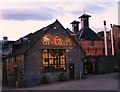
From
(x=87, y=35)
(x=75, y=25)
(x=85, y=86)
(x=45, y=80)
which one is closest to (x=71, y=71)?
(x=45, y=80)

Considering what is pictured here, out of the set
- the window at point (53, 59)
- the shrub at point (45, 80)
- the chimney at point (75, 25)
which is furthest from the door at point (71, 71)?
the chimney at point (75, 25)

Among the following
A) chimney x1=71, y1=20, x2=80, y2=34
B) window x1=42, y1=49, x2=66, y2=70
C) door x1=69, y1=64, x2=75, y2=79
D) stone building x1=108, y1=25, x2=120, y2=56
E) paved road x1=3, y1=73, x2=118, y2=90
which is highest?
chimney x1=71, y1=20, x2=80, y2=34

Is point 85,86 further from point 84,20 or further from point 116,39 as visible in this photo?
point 84,20

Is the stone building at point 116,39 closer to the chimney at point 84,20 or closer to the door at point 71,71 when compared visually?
the chimney at point 84,20

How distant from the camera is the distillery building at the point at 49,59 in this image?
125 ft

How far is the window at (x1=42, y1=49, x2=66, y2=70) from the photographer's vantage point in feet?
129

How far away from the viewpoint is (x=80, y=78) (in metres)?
41.2

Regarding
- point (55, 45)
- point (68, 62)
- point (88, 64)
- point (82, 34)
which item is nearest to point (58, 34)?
point (55, 45)

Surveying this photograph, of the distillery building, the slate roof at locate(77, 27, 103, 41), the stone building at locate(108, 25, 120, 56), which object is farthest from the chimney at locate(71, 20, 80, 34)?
the distillery building

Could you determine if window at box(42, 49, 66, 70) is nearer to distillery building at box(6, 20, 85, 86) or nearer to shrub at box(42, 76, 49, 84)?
distillery building at box(6, 20, 85, 86)

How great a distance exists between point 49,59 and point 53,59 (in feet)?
2.27

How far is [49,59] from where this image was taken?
39.4 meters

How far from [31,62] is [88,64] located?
65.0ft

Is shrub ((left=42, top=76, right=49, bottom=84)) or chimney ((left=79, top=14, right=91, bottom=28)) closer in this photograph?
shrub ((left=42, top=76, right=49, bottom=84))
